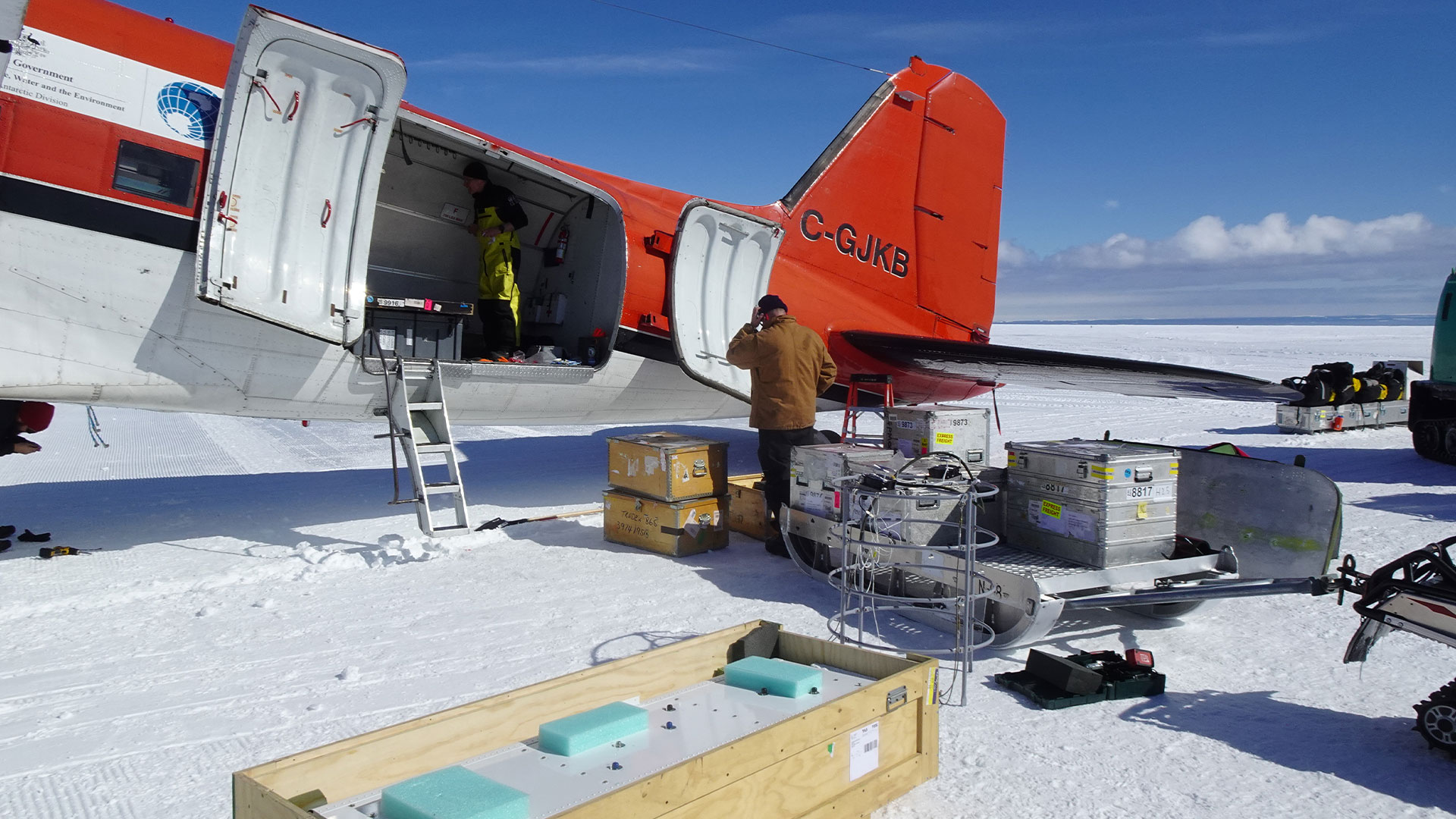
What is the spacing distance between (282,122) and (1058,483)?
5.42 m

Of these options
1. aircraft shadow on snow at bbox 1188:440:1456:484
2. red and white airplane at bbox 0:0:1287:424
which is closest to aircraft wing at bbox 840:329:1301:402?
red and white airplane at bbox 0:0:1287:424

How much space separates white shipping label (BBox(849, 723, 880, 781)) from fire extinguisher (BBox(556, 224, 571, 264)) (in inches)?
297

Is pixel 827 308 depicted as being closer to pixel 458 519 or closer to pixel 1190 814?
pixel 458 519

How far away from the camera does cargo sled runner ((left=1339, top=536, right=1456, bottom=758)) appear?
3.38 metres

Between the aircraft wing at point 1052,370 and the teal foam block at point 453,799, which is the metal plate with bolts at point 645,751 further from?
A: the aircraft wing at point 1052,370

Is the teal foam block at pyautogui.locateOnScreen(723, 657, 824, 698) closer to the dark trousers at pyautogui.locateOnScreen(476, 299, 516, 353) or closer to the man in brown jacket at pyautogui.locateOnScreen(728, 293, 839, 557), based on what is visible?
the man in brown jacket at pyautogui.locateOnScreen(728, 293, 839, 557)

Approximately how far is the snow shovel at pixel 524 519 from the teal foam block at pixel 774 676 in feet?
14.7

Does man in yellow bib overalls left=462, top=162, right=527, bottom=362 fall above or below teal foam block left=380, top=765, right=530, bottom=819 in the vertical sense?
above

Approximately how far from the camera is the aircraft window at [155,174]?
5609 mm

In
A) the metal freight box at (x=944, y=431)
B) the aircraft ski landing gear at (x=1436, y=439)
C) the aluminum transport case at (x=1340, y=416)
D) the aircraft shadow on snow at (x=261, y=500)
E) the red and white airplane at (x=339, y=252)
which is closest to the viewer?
the red and white airplane at (x=339, y=252)

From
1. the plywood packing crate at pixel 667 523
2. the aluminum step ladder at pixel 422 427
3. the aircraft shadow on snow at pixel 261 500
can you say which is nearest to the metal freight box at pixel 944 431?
the plywood packing crate at pixel 667 523

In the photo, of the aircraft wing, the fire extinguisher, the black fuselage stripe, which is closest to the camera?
the black fuselage stripe

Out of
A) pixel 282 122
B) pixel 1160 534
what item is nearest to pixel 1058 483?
pixel 1160 534

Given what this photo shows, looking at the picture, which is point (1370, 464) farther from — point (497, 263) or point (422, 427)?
point (422, 427)
